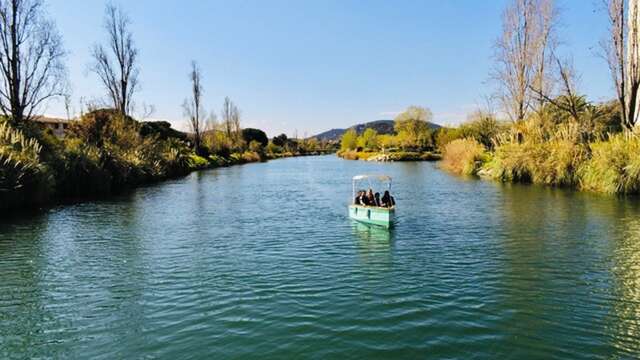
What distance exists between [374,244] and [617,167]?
62.5 feet

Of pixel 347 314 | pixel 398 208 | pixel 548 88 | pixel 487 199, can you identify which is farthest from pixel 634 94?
pixel 347 314

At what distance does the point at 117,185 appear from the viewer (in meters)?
37.1

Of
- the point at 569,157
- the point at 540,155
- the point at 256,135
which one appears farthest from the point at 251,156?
the point at 569,157

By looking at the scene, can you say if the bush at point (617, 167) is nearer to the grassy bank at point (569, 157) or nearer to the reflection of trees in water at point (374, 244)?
the grassy bank at point (569, 157)

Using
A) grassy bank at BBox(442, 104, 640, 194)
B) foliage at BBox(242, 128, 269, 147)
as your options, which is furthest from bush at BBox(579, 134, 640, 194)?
foliage at BBox(242, 128, 269, 147)

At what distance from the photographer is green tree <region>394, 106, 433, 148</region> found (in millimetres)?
107456

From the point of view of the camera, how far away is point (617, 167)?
27.2m

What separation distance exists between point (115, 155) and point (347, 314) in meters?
33.4

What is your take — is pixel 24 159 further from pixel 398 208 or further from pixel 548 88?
pixel 548 88

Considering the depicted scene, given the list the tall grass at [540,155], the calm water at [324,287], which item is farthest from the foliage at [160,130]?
the calm water at [324,287]

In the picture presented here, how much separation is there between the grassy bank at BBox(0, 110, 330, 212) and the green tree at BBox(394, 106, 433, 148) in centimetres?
5983

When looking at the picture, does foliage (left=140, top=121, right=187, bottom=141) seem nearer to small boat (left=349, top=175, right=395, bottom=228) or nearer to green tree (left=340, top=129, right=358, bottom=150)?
green tree (left=340, top=129, right=358, bottom=150)

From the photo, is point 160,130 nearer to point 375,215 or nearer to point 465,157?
point 465,157

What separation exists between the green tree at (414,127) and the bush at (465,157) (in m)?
51.0
